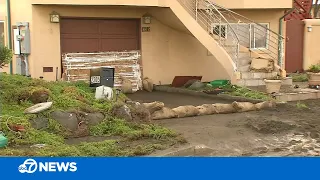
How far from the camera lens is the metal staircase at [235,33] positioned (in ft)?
52.6

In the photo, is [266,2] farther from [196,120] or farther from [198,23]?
[196,120]

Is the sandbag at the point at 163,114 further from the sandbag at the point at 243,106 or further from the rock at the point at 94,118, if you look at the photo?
the rock at the point at 94,118

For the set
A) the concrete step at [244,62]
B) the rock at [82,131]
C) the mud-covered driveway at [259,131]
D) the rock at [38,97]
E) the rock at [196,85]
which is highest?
the concrete step at [244,62]

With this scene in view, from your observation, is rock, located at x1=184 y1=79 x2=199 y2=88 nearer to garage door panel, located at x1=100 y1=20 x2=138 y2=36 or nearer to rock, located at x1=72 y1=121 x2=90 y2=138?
garage door panel, located at x1=100 y1=20 x2=138 y2=36

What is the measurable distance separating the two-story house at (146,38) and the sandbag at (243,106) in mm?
2879

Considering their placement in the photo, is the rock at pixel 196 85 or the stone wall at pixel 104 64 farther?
the rock at pixel 196 85

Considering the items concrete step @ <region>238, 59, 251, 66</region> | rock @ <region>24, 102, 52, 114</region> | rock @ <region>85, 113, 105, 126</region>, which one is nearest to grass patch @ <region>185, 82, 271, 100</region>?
concrete step @ <region>238, 59, 251, 66</region>

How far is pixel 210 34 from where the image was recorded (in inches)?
639

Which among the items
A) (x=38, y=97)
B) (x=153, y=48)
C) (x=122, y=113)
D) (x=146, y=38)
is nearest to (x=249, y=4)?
(x=153, y=48)

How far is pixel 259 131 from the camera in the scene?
31.6 feet

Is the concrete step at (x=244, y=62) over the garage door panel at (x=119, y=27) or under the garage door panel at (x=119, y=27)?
under

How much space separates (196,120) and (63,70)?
6.18 metres

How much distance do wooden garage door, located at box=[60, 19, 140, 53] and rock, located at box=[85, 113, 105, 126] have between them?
7.30 m

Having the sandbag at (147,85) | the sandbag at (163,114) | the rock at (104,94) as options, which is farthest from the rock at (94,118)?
the sandbag at (147,85)
